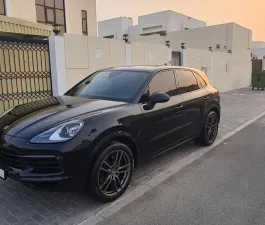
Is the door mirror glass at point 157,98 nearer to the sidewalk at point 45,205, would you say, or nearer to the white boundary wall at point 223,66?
the sidewalk at point 45,205

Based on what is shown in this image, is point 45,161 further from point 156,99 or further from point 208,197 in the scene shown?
point 208,197

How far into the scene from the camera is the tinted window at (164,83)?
3.78 meters

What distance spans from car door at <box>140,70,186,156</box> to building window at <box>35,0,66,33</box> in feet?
39.8

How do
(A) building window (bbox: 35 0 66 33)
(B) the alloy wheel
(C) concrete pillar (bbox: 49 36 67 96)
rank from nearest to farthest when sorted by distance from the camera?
(B) the alloy wheel, (C) concrete pillar (bbox: 49 36 67 96), (A) building window (bbox: 35 0 66 33)

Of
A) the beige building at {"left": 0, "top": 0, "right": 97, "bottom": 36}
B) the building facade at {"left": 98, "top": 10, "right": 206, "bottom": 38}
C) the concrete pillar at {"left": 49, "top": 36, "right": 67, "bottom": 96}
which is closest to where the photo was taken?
the concrete pillar at {"left": 49, "top": 36, "right": 67, "bottom": 96}

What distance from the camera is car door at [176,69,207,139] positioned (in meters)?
4.36

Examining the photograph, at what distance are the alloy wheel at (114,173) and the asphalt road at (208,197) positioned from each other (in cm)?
29

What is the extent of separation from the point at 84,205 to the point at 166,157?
2.01 metres

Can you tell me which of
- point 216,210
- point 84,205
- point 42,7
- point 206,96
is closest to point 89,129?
point 84,205

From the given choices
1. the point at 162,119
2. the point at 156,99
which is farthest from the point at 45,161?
the point at 162,119

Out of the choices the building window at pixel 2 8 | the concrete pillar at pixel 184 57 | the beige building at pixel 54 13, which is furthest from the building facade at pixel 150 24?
the building window at pixel 2 8

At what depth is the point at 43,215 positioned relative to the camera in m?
2.79

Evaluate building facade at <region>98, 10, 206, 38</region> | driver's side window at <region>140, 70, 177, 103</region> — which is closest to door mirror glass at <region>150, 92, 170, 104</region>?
driver's side window at <region>140, 70, 177, 103</region>

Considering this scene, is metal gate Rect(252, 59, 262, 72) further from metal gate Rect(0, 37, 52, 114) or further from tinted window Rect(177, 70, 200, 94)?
metal gate Rect(0, 37, 52, 114)
